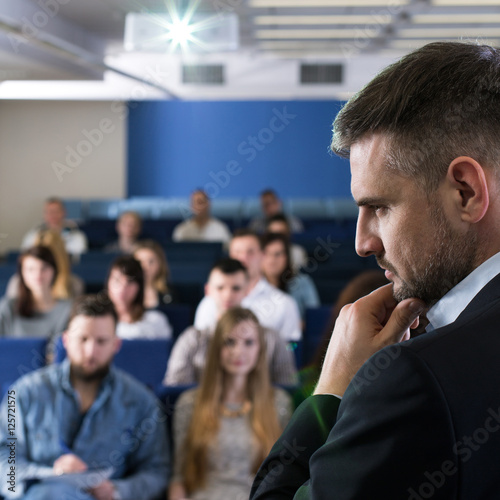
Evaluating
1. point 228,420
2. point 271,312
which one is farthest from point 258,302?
point 228,420

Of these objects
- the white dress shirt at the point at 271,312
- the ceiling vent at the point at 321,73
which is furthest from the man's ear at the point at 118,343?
the ceiling vent at the point at 321,73

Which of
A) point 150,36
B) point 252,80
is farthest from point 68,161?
point 150,36

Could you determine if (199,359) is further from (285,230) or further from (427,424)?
(427,424)

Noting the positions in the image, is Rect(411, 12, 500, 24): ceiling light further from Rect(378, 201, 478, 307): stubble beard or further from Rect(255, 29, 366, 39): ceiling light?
Rect(378, 201, 478, 307): stubble beard

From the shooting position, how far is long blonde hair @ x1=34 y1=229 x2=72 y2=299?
190 inches

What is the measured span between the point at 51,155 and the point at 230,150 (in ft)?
11.2

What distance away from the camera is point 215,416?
9.23 feet

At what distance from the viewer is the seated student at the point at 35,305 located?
4496 millimetres

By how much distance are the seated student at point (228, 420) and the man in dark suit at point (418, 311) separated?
2.05 meters

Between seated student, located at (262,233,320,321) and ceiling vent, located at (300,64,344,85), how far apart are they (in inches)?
308

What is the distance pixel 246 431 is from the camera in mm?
2795

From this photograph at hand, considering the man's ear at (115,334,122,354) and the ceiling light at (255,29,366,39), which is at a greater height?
Answer: the ceiling light at (255,29,366,39)

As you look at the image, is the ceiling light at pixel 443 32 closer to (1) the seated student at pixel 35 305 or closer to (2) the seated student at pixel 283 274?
(2) the seated student at pixel 283 274

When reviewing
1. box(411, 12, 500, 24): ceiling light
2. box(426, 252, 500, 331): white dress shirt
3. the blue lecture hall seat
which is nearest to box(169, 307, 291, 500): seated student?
the blue lecture hall seat
